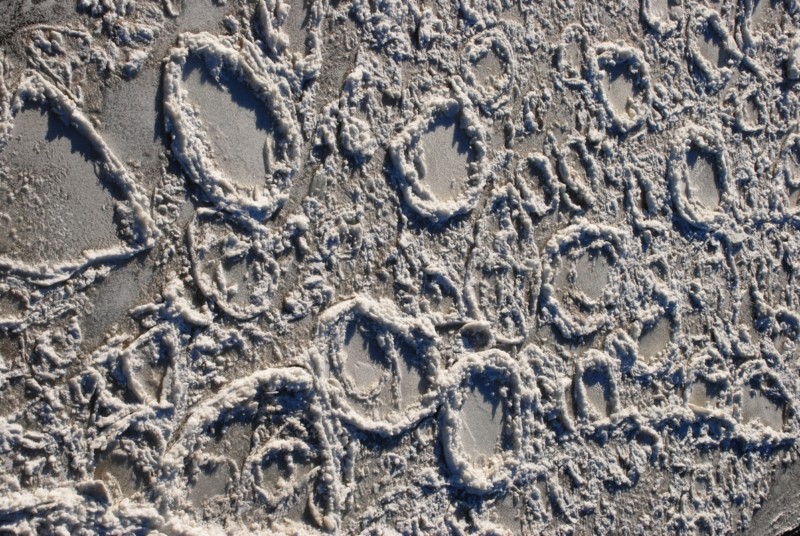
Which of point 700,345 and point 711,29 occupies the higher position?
point 711,29

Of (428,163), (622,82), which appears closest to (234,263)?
(428,163)

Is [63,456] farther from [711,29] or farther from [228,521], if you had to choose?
[711,29]

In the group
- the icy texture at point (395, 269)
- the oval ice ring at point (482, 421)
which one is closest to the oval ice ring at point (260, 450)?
the icy texture at point (395, 269)

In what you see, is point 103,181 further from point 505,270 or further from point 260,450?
point 505,270

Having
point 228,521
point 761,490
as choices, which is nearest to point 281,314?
point 228,521

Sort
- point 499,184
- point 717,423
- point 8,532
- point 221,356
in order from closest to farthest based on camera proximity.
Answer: point 8,532, point 221,356, point 499,184, point 717,423

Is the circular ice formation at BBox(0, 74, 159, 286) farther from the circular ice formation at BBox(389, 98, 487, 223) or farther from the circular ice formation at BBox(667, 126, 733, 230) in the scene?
the circular ice formation at BBox(667, 126, 733, 230)

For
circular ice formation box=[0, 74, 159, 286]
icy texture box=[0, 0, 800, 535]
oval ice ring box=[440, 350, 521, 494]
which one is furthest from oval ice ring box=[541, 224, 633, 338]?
circular ice formation box=[0, 74, 159, 286]
